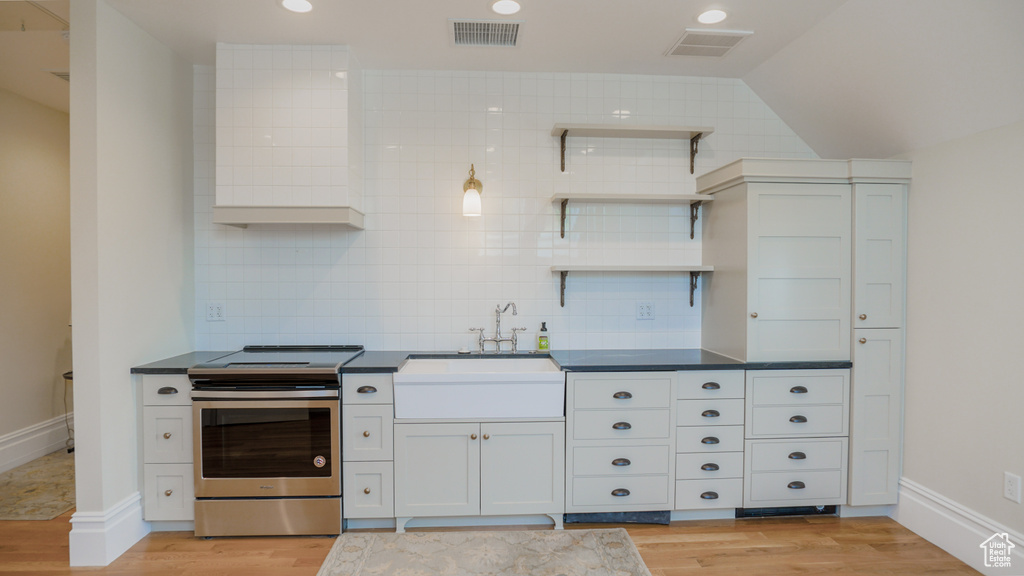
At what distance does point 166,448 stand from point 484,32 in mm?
2724

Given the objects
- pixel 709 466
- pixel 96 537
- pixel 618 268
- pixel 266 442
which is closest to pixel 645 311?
pixel 618 268

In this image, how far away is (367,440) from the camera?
8.52ft

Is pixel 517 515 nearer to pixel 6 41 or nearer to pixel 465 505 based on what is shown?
pixel 465 505

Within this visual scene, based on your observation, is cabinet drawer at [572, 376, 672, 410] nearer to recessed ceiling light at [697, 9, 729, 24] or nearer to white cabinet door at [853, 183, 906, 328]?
A: white cabinet door at [853, 183, 906, 328]

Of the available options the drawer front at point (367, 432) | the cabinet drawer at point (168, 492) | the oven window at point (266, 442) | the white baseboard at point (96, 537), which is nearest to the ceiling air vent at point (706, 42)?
the drawer front at point (367, 432)

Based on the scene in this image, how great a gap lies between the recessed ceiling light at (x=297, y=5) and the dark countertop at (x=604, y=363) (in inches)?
69.6

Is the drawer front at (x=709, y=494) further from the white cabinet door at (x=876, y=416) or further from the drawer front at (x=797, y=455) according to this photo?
the white cabinet door at (x=876, y=416)

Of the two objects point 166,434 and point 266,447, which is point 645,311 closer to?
point 266,447

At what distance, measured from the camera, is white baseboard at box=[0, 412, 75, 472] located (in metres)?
3.42

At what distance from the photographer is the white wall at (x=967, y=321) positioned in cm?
222

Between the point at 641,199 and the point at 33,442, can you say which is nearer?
the point at 641,199

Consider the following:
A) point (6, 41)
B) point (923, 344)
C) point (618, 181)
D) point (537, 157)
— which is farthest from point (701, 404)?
point (6, 41)

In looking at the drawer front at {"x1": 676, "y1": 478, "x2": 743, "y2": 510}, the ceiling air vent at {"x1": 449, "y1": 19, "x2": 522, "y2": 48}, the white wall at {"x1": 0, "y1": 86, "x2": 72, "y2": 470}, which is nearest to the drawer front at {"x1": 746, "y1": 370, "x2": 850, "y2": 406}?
the drawer front at {"x1": 676, "y1": 478, "x2": 743, "y2": 510}

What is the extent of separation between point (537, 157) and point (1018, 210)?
2.33m
